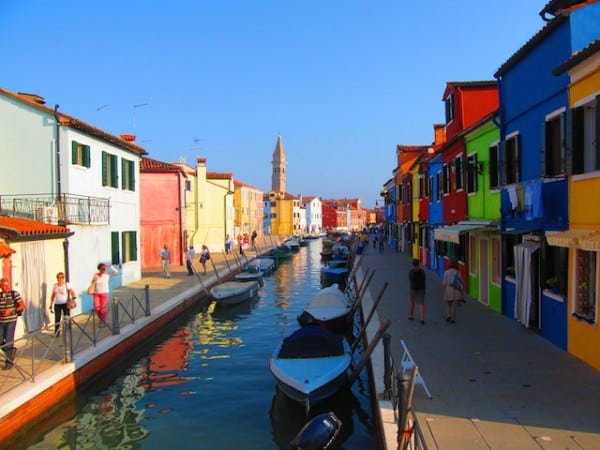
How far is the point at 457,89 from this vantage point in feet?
65.1

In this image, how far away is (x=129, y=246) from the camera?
2459cm

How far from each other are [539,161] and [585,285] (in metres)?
3.27

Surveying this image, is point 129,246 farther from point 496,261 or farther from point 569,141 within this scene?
point 569,141

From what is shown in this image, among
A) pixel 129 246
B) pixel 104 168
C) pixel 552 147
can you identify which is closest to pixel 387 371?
pixel 552 147

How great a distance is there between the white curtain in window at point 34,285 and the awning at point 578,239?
39.9 feet

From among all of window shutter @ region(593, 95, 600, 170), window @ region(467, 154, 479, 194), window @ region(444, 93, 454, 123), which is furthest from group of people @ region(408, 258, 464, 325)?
window @ region(444, 93, 454, 123)

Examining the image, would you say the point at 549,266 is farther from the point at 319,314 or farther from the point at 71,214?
the point at 71,214

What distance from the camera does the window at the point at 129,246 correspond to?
2393cm

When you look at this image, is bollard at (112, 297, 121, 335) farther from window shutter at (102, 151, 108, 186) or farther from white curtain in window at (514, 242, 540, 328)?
white curtain in window at (514, 242, 540, 328)

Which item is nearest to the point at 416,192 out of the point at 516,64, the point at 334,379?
the point at 516,64

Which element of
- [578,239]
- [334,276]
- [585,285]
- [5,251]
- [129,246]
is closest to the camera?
[578,239]

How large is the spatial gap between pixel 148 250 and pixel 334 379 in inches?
1033

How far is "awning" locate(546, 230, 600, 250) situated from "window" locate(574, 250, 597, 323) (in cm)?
42

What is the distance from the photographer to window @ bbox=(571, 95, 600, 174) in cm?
967
